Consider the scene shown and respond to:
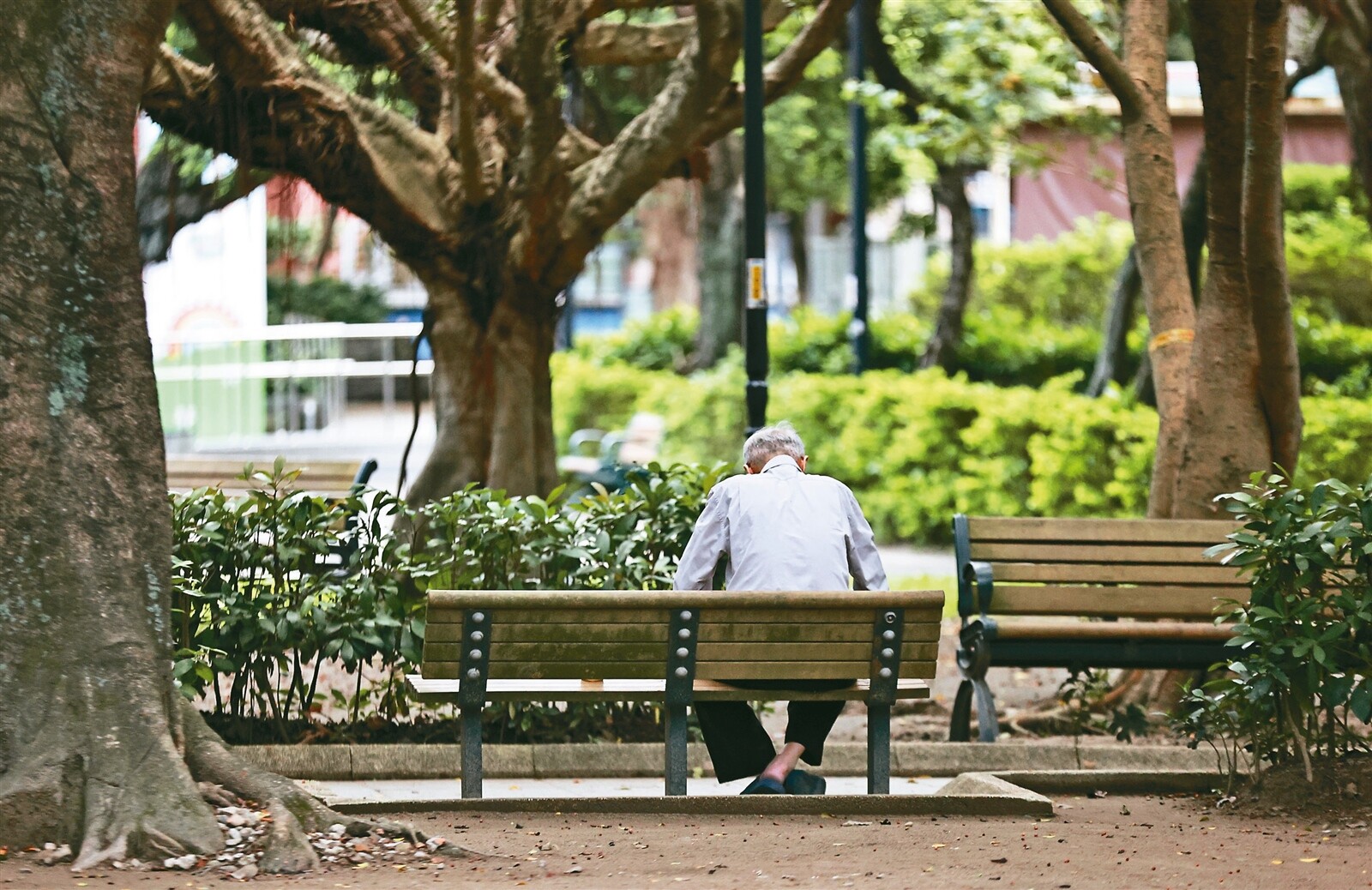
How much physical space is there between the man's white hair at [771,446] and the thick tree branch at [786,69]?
3.96 metres

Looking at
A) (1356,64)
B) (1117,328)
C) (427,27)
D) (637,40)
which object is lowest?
(1117,328)

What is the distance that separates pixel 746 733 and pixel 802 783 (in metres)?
0.31

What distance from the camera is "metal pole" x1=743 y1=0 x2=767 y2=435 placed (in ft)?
33.5

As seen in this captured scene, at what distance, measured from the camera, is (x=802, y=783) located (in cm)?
658

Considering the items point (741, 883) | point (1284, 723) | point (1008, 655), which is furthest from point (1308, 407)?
point (741, 883)

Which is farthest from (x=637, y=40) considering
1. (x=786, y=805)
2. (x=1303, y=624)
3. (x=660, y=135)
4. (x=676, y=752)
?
(x=1303, y=624)

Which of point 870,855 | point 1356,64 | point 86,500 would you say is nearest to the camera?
point 86,500

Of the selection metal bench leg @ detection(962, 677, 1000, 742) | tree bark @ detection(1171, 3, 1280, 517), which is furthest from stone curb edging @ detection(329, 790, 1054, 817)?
tree bark @ detection(1171, 3, 1280, 517)

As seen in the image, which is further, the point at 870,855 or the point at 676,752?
the point at 676,752

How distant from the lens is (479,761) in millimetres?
6246

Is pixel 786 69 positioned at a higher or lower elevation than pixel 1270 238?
higher

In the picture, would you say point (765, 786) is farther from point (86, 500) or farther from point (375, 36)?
point (375, 36)

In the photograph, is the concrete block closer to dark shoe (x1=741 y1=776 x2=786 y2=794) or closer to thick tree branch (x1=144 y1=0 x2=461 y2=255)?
dark shoe (x1=741 y1=776 x2=786 y2=794)

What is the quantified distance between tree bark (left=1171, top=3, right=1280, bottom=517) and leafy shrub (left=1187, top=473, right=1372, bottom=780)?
2.22m
